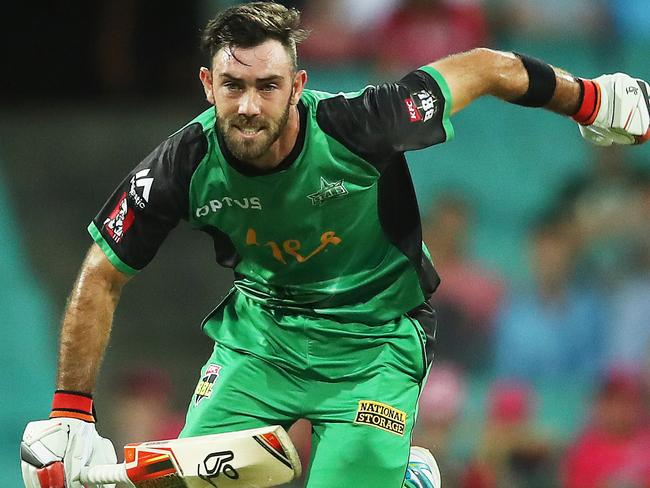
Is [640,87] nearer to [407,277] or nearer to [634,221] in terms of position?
[407,277]

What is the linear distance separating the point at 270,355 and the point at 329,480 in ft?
1.36

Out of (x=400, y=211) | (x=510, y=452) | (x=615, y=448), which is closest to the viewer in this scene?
(x=400, y=211)

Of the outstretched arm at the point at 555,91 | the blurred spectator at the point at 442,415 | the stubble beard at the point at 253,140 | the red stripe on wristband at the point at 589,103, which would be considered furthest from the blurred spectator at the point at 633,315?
the stubble beard at the point at 253,140

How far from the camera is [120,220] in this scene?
3.66 meters

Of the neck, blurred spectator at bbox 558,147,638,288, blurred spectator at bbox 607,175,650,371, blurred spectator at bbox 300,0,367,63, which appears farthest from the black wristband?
blurred spectator at bbox 300,0,367,63

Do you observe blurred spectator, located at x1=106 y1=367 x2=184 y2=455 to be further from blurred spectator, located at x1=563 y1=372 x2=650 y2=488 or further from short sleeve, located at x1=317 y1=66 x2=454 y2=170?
short sleeve, located at x1=317 y1=66 x2=454 y2=170

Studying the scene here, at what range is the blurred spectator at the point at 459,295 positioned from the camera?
6.70m

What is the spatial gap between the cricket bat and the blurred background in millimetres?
2420

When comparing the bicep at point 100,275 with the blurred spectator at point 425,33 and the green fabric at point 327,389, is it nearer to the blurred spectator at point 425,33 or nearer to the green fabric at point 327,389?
the green fabric at point 327,389

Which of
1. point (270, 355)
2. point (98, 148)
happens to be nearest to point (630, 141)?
point (270, 355)

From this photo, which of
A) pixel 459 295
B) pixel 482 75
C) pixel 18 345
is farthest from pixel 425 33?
pixel 482 75

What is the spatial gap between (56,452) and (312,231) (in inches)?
37.1

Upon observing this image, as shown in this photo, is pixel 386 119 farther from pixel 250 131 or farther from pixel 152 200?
pixel 152 200

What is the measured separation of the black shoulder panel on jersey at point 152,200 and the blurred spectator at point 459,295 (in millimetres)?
3131
